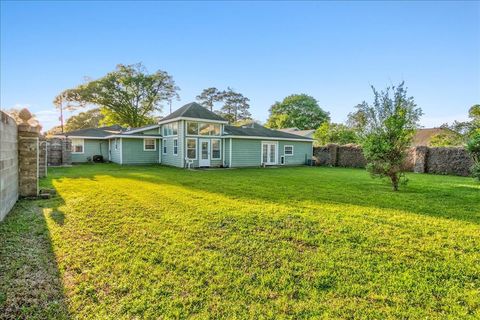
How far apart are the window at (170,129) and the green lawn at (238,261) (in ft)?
39.3

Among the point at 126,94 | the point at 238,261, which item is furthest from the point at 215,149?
the point at 126,94

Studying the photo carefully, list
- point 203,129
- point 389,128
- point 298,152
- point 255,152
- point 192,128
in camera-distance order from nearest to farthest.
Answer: point 389,128 → point 192,128 → point 203,129 → point 255,152 → point 298,152

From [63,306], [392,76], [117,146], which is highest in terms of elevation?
[392,76]

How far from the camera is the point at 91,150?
21203mm

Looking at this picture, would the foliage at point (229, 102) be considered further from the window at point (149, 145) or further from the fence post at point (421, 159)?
the fence post at point (421, 159)

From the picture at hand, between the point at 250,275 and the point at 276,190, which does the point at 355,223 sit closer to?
the point at 250,275

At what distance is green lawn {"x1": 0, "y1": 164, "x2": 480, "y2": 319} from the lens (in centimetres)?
235

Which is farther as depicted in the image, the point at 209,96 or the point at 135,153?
the point at 209,96

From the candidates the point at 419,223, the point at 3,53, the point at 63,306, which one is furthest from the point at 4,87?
the point at 419,223

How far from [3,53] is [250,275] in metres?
14.5

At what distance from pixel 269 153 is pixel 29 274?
59.7 ft

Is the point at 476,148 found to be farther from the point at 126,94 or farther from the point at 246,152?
the point at 126,94

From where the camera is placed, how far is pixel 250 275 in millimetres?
2895

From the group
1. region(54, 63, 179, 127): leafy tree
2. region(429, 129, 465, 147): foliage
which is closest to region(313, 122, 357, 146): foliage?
region(429, 129, 465, 147): foliage
